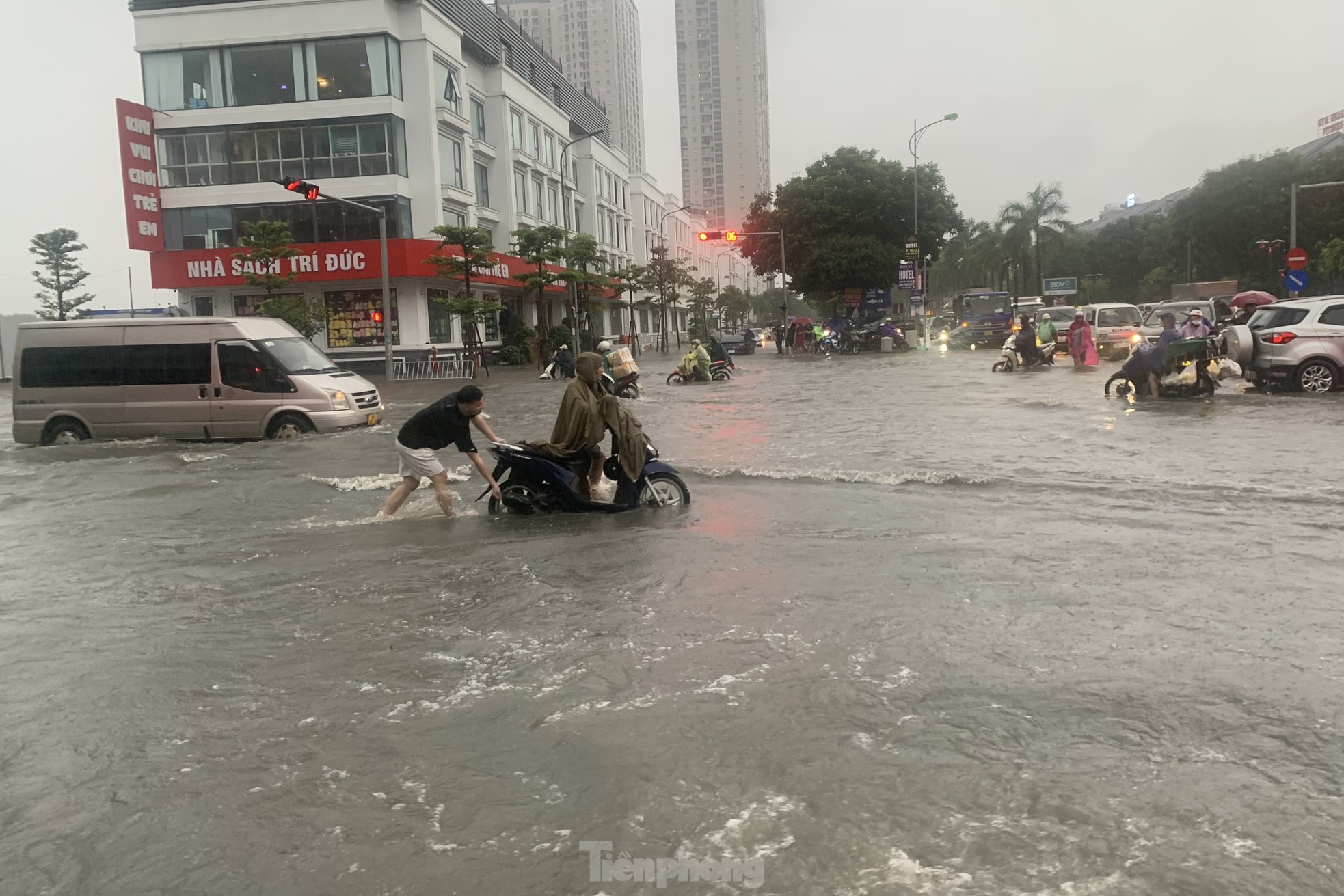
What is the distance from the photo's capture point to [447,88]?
1641 inches

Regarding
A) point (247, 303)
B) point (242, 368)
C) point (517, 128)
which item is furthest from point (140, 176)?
point (242, 368)

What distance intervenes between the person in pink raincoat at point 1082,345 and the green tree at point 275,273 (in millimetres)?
23379

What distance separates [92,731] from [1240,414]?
50.4 ft

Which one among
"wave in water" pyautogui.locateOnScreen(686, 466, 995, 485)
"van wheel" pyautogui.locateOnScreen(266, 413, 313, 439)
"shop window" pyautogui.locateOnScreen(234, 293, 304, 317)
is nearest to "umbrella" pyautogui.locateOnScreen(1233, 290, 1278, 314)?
"wave in water" pyautogui.locateOnScreen(686, 466, 995, 485)

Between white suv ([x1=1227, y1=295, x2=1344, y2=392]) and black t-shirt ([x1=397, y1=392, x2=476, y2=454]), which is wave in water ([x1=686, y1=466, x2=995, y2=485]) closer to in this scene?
black t-shirt ([x1=397, y1=392, x2=476, y2=454])

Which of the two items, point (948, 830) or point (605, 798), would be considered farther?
point (605, 798)

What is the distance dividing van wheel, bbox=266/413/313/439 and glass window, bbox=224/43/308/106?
27154 mm

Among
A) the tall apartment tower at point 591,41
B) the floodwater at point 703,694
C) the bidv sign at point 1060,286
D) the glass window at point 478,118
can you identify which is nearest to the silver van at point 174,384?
the floodwater at point 703,694

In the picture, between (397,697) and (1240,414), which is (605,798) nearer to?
(397,697)

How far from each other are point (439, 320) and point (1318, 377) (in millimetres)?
31093

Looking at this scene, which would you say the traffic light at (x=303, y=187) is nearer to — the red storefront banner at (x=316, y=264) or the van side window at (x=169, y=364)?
the van side window at (x=169, y=364)

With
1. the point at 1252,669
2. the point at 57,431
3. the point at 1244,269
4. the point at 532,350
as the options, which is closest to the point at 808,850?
the point at 1252,669

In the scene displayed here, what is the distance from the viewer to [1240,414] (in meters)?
15.2

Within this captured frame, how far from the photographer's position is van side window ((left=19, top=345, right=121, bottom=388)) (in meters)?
16.3
